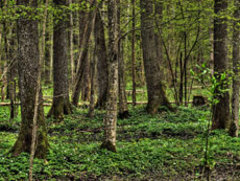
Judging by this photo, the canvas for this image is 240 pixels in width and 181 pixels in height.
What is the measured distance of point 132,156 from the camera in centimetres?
840

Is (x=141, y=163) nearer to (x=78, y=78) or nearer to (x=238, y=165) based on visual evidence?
(x=238, y=165)

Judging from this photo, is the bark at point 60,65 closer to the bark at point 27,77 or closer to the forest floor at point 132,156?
the forest floor at point 132,156

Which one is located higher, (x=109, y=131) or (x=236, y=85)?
(x=236, y=85)

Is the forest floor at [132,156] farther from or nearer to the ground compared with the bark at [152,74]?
nearer to the ground

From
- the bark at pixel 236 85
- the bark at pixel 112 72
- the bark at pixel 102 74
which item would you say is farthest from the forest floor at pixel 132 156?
the bark at pixel 102 74

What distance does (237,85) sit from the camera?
10367 mm

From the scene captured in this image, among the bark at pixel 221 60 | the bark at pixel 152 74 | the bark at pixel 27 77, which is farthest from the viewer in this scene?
the bark at pixel 152 74

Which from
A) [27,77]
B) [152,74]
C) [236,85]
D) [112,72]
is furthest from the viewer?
[152,74]

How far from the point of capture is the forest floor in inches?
282

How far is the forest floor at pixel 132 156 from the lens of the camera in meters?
7.17

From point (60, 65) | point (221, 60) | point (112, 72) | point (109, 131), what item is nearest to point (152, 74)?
point (221, 60)

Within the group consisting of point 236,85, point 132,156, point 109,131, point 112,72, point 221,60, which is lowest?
point 132,156

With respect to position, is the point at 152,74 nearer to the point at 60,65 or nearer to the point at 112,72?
the point at 60,65

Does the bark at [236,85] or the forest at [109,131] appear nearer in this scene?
the forest at [109,131]
